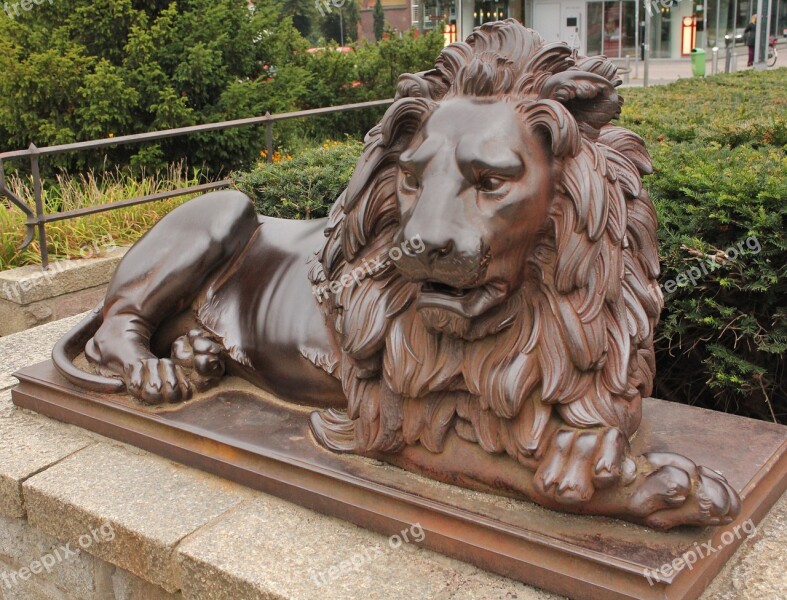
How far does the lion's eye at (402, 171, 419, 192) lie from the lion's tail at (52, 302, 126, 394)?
1.38m

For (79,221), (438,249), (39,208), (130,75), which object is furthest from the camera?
(130,75)

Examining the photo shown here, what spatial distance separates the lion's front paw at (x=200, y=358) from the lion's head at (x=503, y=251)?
78cm

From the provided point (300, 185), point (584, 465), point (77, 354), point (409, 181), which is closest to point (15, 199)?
point (300, 185)

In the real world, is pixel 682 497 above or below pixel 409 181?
below

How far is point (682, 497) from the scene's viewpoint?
6.02 feet

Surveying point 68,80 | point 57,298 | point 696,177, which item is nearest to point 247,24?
point 68,80

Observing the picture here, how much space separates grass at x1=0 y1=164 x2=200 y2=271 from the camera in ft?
20.9

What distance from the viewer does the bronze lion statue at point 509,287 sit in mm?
1812

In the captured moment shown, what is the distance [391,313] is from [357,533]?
1.95ft

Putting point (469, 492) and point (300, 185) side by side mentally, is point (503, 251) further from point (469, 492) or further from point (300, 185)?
point (300, 185)

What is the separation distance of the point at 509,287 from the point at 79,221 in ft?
17.9

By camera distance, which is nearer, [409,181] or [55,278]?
[409,181]

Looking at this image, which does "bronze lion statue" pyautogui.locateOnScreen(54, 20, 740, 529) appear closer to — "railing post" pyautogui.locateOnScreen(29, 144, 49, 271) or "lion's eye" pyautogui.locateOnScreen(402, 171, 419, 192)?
"lion's eye" pyautogui.locateOnScreen(402, 171, 419, 192)

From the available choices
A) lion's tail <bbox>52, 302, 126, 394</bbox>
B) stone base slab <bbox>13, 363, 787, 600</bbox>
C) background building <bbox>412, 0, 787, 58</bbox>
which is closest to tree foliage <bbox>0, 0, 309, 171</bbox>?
lion's tail <bbox>52, 302, 126, 394</bbox>
